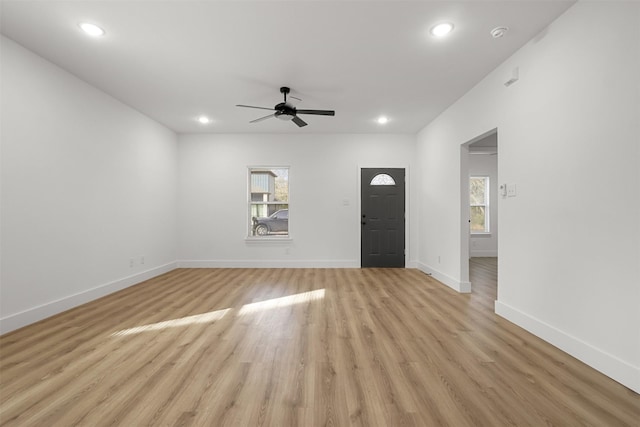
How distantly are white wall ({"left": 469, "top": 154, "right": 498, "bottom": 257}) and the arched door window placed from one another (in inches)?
125

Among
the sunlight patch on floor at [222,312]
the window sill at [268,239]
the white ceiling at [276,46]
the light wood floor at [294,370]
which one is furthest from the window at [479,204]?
the sunlight patch on floor at [222,312]

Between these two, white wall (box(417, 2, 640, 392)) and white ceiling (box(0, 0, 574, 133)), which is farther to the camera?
white ceiling (box(0, 0, 574, 133))

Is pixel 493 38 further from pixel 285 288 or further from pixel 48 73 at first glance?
pixel 48 73

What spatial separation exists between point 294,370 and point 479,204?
7.63m

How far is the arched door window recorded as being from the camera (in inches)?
239

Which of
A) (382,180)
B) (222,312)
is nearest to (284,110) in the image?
(222,312)

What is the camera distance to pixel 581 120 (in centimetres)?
220

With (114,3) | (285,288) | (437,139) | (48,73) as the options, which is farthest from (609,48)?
(48,73)

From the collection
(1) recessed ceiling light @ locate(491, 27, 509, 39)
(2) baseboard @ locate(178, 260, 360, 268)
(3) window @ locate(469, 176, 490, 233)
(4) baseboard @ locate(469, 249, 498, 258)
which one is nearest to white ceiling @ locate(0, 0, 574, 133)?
(1) recessed ceiling light @ locate(491, 27, 509, 39)

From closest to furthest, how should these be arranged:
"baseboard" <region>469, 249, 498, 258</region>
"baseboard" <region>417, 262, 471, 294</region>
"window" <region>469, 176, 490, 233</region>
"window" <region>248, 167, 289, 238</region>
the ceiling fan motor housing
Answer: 1. the ceiling fan motor housing
2. "baseboard" <region>417, 262, 471, 294</region>
3. "window" <region>248, 167, 289, 238</region>
4. "baseboard" <region>469, 249, 498, 258</region>
5. "window" <region>469, 176, 490, 233</region>

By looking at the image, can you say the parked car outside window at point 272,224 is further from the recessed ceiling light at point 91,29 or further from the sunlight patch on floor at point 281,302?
the recessed ceiling light at point 91,29

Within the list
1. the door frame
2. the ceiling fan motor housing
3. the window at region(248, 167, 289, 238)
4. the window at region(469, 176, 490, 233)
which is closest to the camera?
the ceiling fan motor housing

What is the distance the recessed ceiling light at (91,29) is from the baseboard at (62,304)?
2818 mm

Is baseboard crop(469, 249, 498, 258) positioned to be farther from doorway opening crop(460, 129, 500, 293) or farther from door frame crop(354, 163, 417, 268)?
door frame crop(354, 163, 417, 268)
